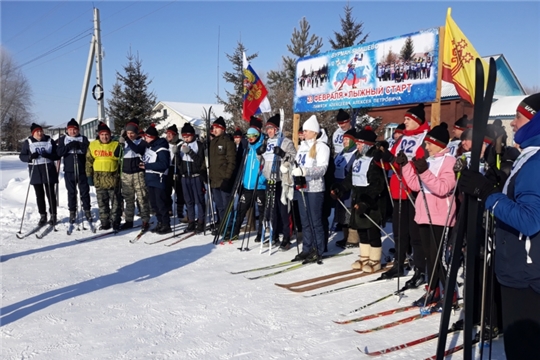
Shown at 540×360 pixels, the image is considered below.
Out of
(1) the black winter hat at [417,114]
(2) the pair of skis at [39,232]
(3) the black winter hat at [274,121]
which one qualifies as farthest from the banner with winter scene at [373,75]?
(2) the pair of skis at [39,232]

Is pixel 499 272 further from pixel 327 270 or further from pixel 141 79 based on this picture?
pixel 141 79

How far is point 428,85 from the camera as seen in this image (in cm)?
712

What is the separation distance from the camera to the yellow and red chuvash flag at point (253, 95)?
944 cm

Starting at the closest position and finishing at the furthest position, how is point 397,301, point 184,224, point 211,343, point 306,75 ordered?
1. point 211,343
2. point 397,301
3. point 184,224
4. point 306,75

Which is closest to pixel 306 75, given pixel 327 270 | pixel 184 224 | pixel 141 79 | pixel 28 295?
pixel 184 224

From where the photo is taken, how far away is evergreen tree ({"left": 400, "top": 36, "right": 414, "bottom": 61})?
7254 mm

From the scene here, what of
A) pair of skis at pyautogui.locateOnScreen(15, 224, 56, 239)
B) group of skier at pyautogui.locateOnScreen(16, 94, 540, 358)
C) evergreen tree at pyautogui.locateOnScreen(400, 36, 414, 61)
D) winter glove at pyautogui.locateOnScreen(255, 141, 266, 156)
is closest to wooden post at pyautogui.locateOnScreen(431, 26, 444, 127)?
A: group of skier at pyautogui.locateOnScreen(16, 94, 540, 358)

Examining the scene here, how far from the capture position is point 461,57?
19.4 feet

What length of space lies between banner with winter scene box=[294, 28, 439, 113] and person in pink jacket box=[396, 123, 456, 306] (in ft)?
11.2

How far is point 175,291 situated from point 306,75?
651cm

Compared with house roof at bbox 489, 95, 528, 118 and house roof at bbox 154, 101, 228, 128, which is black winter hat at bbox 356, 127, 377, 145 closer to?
house roof at bbox 489, 95, 528, 118

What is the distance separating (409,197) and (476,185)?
7.79 feet

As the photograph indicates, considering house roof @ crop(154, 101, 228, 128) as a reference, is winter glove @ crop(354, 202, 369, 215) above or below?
below

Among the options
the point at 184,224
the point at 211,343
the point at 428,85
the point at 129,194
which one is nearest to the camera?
the point at 211,343
